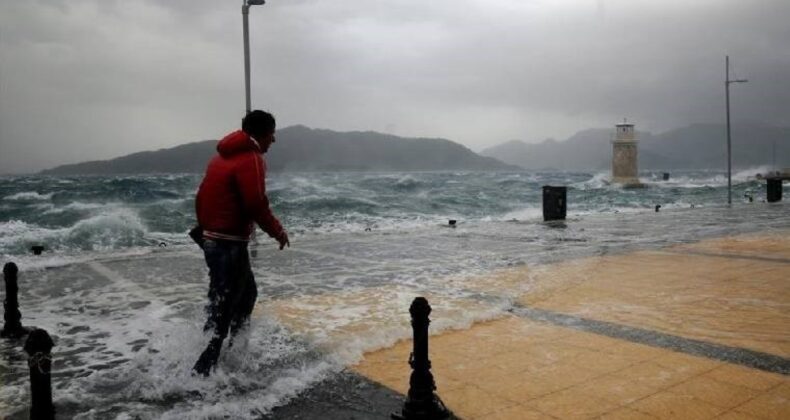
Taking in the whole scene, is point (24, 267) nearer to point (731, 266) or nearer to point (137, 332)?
point (137, 332)

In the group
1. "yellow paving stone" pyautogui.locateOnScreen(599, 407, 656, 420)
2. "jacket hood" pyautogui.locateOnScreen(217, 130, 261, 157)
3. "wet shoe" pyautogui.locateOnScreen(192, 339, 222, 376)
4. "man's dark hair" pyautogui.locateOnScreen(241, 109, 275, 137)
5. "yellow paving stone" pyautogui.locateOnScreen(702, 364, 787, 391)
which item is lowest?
"yellow paving stone" pyautogui.locateOnScreen(599, 407, 656, 420)

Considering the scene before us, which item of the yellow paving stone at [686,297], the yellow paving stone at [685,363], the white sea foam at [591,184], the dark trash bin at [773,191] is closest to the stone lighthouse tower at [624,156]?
the white sea foam at [591,184]

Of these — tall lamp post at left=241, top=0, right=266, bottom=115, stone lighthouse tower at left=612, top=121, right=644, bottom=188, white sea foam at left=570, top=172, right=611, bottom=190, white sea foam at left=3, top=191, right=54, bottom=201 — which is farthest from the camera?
stone lighthouse tower at left=612, top=121, right=644, bottom=188

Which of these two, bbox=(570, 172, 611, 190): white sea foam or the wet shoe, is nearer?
the wet shoe

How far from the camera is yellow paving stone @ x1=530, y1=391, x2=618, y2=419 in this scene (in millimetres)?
3289

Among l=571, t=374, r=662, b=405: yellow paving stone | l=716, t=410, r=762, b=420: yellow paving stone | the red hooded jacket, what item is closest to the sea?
the red hooded jacket

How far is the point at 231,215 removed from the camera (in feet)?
12.4

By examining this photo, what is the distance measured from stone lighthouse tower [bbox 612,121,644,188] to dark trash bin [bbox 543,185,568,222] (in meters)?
71.4

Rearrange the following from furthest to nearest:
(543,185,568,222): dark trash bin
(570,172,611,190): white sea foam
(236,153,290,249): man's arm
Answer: (570,172,611,190): white sea foam
(543,185,568,222): dark trash bin
(236,153,290,249): man's arm

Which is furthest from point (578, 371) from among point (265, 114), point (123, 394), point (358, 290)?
point (358, 290)

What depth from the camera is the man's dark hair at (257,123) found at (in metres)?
3.84

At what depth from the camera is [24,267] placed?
9156 mm

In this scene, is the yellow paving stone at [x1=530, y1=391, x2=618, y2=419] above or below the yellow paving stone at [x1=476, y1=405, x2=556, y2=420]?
above

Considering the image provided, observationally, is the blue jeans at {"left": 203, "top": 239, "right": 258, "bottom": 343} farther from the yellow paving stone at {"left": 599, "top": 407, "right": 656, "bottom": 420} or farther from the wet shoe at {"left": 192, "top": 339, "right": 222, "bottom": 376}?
the yellow paving stone at {"left": 599, "top": 407, "right": 656, "bottom": 420}
